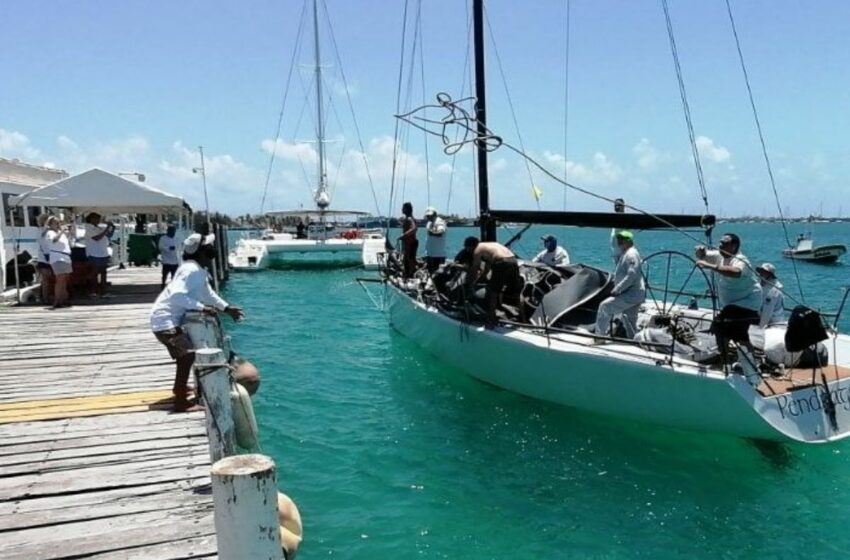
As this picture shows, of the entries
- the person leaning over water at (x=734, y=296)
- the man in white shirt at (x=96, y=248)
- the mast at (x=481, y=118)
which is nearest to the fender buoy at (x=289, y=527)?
the person leaning over water at (x=734, y=296)

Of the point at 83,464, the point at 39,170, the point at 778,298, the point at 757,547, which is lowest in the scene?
the point at 757,547

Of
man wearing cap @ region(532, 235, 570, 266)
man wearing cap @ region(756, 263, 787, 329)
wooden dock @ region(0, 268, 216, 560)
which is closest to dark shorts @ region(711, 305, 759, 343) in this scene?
man wearing cap @ region(756, 263, 787, 329)


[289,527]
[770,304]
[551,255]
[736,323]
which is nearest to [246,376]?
[289,527]

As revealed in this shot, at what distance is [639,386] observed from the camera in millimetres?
7871

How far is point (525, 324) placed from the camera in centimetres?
970

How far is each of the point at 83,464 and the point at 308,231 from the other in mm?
37495

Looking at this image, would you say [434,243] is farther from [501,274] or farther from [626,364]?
[626,364]

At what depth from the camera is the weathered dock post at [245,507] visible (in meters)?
3.23

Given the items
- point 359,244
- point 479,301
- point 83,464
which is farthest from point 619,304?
point 359,244

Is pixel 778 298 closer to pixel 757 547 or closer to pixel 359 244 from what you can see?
pixel 757 547

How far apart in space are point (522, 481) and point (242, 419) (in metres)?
3.12

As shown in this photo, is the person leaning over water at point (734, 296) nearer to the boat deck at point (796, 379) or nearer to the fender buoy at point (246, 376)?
the boat deck at point (796, 379)

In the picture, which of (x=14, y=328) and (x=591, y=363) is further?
(x=14, y=328)

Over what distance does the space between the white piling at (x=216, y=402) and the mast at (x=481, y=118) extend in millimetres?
8485
